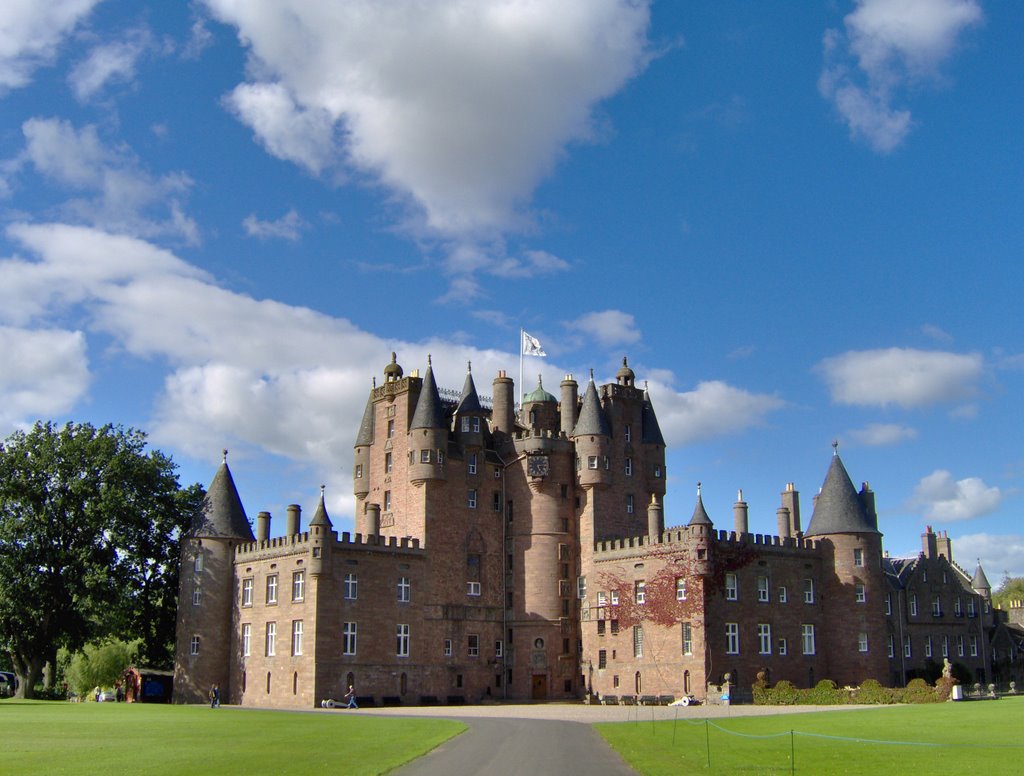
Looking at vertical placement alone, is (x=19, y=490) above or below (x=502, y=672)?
above

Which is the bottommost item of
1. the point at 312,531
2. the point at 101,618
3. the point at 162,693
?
the point at 162,693

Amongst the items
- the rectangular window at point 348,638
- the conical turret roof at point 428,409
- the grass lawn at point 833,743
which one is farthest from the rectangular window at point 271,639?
the grass lawn at point 833,743

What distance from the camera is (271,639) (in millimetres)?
69438

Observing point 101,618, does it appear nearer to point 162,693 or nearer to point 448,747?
point 162,693

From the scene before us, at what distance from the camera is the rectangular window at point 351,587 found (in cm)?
6750

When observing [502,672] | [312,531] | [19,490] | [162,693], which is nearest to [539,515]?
[502,672]

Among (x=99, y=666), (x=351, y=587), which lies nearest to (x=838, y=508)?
(x=351, y=587)

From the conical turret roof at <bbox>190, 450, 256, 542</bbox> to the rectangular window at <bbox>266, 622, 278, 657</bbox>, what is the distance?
287 inches

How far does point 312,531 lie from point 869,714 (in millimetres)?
34402

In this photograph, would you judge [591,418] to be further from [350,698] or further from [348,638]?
[350,698]

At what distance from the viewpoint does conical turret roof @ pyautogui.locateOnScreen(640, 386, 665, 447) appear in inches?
3145

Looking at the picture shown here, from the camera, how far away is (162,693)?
246 ft

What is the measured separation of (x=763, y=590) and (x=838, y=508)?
8.11 m

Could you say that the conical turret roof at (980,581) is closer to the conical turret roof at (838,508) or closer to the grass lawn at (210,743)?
the conical turret roof at (838,508)
